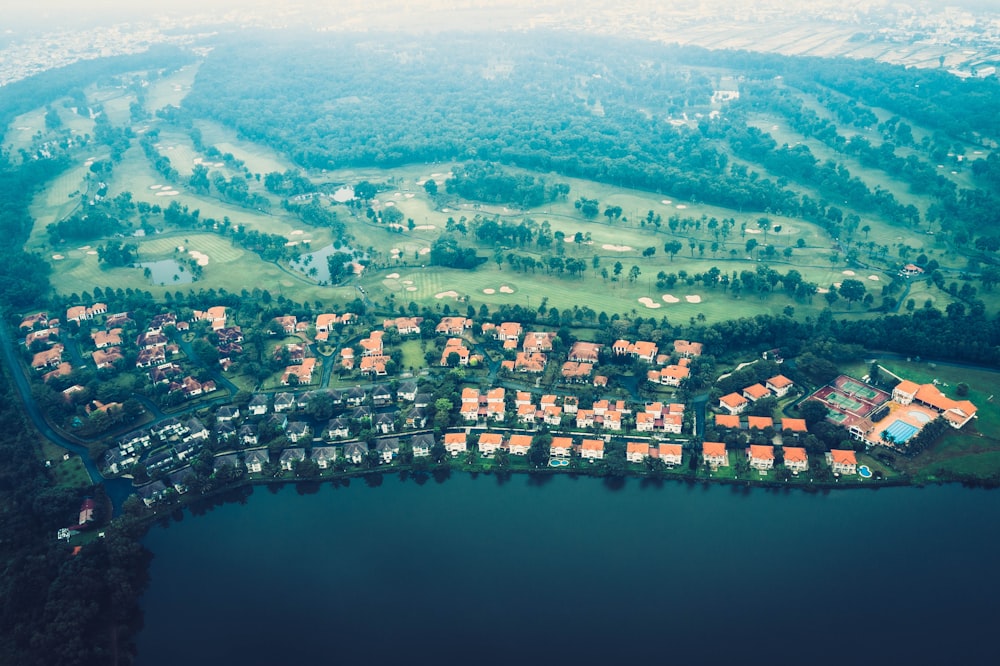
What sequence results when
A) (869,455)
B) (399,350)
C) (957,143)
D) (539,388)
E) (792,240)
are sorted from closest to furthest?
(869,455)
(539,388)
(399,350)
(792,240)
(957,143)

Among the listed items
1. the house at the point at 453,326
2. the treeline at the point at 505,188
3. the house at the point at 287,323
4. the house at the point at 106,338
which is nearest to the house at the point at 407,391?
the house at the point at 453,326

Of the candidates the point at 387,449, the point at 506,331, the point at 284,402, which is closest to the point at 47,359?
the point at 284,402

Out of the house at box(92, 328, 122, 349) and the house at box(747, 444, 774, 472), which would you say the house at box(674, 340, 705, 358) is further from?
the house at box(92, 328, 122, 349)

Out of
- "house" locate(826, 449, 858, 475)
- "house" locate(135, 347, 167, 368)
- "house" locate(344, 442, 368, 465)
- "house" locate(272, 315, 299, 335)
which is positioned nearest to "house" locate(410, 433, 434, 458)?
"house" locate(344, 442, 368, 465)

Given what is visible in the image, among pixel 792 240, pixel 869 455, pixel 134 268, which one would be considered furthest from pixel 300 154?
pixel 869 455

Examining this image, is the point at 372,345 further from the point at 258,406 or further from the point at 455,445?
the point at 455,445

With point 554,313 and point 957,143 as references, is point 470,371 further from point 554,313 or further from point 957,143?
point 957,143
